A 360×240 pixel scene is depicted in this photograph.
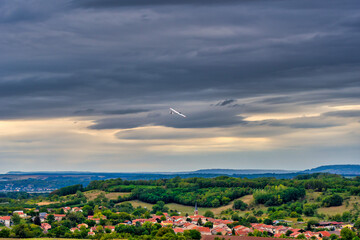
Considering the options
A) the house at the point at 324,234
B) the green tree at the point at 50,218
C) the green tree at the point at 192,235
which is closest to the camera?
the green tree at the point at 192,235

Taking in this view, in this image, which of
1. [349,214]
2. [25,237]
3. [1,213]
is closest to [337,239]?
[349,214]

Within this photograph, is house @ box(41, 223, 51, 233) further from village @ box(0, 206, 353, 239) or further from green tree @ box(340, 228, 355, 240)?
green tree @ box(340, 228, 355, 240)

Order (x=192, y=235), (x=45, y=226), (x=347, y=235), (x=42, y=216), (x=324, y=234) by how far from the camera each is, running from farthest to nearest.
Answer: (x=42, y=216) < (x=45, y=226) < (x=324, y=234) < (x=192, y=235) < (x=347, y=235)

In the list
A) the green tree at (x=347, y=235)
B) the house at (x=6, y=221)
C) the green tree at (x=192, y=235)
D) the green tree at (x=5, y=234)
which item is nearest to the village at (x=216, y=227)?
the house at (x=6, y=221)

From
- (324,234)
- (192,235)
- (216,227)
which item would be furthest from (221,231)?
(324,234)

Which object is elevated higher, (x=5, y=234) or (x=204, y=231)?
(x=5, y=234)

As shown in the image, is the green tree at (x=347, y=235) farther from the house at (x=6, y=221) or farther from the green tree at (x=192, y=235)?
the house at (x=6, y=221)

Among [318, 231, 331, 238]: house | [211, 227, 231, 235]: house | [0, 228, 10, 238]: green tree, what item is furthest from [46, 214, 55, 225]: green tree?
[318, 231, 331, 238]: house

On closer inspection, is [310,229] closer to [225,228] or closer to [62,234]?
[225,228]

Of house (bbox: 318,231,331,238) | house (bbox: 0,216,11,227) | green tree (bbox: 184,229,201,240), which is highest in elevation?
house (bbox: 0,216,11,227)

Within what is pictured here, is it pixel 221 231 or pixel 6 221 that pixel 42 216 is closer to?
pixel 6 221

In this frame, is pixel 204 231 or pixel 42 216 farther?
pixel 42 216
